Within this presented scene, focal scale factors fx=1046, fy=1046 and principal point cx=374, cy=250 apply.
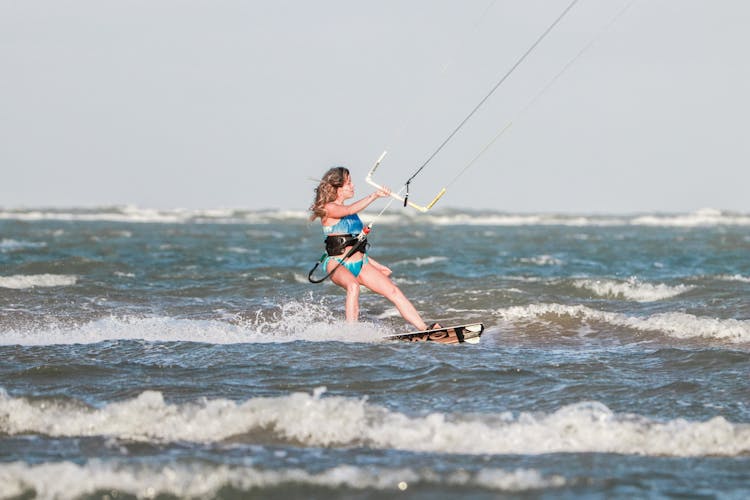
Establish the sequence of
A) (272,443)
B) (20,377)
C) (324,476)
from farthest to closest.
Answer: (20,377)
(272,443)
(324,476)

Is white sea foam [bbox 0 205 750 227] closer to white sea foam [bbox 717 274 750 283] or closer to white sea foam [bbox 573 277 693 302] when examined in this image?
white sea foam [bbox 717 274 750 283]

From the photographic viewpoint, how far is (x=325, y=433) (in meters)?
7.25

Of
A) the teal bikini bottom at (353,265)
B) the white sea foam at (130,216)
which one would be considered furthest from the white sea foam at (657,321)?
the white sea foam at (130,216)

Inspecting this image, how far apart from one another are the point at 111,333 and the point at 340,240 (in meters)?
2.94

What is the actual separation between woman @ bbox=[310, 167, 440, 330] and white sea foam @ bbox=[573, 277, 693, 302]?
642 centimetres

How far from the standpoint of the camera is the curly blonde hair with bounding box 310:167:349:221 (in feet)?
37.0

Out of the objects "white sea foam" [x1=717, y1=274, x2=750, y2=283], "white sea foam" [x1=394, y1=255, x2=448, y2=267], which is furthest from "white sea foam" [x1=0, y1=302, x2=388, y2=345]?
"white sea foam" [x1=394, y1=255, x2=448, y2=267]

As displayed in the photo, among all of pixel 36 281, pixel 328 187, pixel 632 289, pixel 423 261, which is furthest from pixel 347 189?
pixel 423 261

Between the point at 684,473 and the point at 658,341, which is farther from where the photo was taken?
the point at 658,341

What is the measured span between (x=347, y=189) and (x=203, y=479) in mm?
5681

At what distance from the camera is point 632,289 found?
1727 centimetres

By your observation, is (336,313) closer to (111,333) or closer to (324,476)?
(111,333)

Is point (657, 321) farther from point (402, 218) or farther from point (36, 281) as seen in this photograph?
point (402, 218)

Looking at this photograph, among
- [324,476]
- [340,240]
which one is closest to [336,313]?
[340,240]
